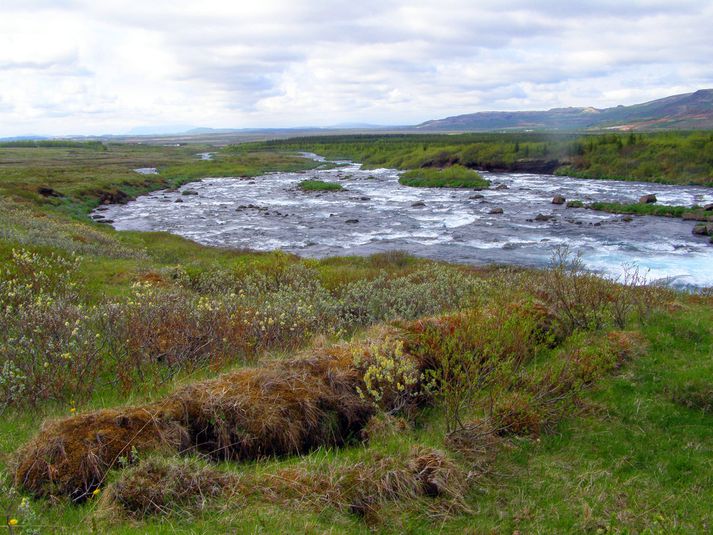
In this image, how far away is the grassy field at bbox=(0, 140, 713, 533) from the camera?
433 centimetres

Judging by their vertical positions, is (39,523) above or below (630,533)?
above

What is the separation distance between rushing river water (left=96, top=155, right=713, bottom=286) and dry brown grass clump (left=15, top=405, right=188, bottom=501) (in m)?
18.9

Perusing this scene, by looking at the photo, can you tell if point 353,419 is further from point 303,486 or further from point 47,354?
point 47,354

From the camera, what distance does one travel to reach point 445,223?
34.8 meters

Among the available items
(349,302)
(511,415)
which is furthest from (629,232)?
(511,415)

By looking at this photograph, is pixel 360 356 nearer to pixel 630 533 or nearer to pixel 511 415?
pixel 511 415

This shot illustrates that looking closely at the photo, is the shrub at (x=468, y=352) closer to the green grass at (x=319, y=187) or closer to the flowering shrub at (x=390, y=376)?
the flowering shrub at (x=390, y=376)

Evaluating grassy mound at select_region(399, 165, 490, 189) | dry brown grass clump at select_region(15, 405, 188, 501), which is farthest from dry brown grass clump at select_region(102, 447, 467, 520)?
grassy mound at select_region(399, 165, 490, 189)

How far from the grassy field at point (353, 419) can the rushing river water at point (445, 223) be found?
14.7 metres

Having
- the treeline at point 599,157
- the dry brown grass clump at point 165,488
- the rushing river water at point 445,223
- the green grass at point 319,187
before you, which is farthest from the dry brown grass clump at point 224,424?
the treeline at point 599,157

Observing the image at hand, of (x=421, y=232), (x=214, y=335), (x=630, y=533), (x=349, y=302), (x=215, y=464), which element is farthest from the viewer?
(x=421, y=232)

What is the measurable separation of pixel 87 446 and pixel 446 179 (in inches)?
2221

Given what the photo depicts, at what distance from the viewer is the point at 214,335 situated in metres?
7.66

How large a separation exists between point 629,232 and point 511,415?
27149 mm
